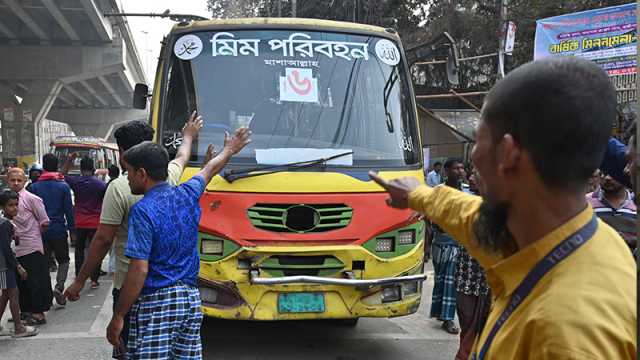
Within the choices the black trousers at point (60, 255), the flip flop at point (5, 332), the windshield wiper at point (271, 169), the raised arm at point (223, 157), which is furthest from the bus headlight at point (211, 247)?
the black trousers at point (60, 255)

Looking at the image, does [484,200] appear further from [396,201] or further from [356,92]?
[356,92]

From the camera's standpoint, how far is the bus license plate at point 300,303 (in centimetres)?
430

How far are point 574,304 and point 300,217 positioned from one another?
3.36 meters

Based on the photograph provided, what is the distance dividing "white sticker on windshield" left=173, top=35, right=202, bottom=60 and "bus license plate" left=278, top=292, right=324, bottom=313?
2.17 meters

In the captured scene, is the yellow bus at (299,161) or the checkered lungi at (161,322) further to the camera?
the yellow bus at (299,161)

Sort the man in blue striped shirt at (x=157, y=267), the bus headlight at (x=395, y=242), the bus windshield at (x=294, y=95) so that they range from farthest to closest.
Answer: the bus windshield at (x=294, y=95) < the bus headlight at (x=395, y=242) < the man in blue striped shirt at (x=157, y=267)

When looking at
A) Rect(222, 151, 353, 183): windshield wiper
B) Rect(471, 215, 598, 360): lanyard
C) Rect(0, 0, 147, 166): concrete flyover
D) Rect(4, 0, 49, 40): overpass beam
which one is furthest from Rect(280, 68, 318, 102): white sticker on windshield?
Rect(4, 0, 49, 40): overpass beam

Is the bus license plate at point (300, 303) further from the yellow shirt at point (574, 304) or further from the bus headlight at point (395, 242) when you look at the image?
the yellow shirt at point (574, 304)

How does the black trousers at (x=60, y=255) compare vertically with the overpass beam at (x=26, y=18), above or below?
below

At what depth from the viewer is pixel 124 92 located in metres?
43.4

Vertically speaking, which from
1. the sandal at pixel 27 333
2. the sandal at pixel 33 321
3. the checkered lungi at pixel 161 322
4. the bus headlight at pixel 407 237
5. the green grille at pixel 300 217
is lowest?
the sandal at pixel 33 321

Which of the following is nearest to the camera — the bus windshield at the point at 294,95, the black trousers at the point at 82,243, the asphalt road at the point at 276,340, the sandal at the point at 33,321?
the bus windshield at the point at 294,95

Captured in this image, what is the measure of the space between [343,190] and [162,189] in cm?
176

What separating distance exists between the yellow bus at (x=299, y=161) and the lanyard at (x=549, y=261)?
10.0ft
